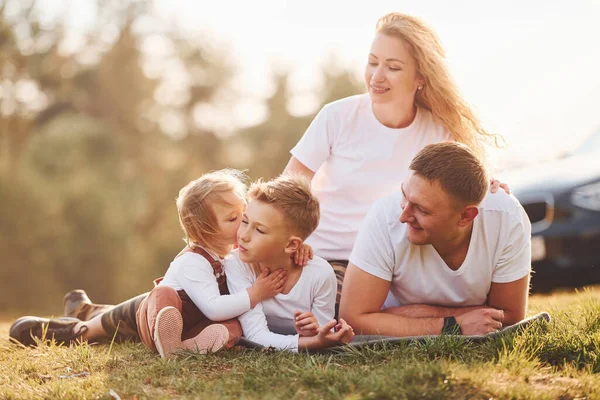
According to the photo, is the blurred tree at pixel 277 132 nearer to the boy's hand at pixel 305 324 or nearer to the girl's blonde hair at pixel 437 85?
the girl's blonde hair at pixel 437 85

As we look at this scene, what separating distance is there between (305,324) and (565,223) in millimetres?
4186

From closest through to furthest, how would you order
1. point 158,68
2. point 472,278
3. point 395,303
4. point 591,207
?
point 472,278 < point 395,303 < point 591,207 < point 158,68

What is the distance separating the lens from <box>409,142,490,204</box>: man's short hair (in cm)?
360

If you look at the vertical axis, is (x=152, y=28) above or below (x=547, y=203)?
above

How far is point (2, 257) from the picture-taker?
20312mm

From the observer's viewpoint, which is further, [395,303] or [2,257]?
[2,257]

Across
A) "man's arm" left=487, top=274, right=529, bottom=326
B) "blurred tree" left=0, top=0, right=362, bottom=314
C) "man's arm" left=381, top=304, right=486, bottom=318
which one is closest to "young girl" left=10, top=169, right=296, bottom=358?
"man's arm" left=381, top=304, right=486, bottom=318

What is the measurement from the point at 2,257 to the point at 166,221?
201 inches

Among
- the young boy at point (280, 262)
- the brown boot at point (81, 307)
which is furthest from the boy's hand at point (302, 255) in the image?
the brown boot at point (81, 307)

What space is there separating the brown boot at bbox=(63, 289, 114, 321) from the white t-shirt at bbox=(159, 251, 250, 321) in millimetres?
1298

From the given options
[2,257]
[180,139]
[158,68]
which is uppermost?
[158,68]

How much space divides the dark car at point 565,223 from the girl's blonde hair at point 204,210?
3959 mm

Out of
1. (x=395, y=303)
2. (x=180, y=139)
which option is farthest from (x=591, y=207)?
(x=180, y=139)

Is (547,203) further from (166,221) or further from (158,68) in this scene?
(158,68)
